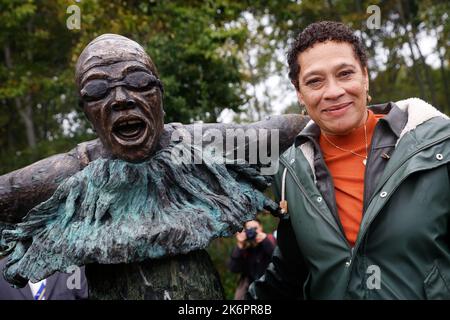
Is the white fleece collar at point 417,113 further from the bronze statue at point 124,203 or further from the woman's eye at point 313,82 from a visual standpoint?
the bronze statue at point 124,203

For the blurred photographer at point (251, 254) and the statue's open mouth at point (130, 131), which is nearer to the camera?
the statue's open mouth at point (130, 131)

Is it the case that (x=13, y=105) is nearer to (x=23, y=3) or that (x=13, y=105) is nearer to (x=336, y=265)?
(x=23, y=3)

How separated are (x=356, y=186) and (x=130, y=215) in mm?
1039

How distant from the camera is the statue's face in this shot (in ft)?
7.95

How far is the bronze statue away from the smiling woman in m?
0.28

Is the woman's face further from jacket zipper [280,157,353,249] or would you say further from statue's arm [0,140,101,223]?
statue's arm [0,140,101,223]

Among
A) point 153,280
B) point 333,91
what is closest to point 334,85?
point 333,91

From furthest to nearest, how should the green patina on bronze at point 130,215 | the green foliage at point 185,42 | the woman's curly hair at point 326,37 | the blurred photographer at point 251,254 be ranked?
the green foliage at point 185,42 → the blurred photographer at point 251,254 → the woman's curly hair at point 326,37 → the green patina on bronze at point 130,215

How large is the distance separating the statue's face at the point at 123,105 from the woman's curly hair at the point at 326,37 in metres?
0.71

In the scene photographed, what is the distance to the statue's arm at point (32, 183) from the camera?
2.55 metres

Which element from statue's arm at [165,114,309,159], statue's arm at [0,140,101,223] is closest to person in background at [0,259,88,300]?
statue's arm at [0,140,101,223]

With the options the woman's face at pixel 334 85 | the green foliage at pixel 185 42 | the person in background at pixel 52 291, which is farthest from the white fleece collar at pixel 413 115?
the green foliage at pixel 185 42

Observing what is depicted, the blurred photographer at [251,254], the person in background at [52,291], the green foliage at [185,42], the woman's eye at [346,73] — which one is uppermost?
the green foliage at [185,42]
